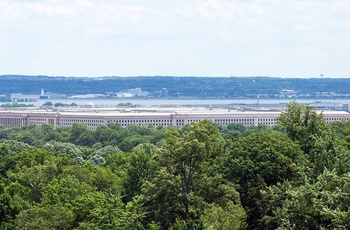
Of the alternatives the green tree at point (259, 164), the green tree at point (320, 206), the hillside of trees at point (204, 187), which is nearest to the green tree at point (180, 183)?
the hillside of trees at point (204, 187)

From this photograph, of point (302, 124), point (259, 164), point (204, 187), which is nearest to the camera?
point (204, 187)

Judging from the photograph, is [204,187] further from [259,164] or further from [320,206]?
[320,206]

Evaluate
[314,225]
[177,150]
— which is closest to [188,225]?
[177,150]

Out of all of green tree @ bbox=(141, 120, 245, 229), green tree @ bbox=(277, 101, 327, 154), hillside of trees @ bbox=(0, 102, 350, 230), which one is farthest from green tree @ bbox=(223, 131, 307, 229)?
green tree @ bbox=(141, 120, 245, 229)

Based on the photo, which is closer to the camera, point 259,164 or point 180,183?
point 180,183

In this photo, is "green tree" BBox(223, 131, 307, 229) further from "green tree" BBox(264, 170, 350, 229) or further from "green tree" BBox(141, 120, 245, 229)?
"green tree" BBox(264, 170, 350, 229)

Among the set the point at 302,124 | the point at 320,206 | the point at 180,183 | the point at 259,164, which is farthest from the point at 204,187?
the point at 302,124

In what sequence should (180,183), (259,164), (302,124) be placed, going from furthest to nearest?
(302,124)
(259,164)
(180,183)

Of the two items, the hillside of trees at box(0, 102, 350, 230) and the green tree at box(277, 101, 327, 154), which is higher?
the green tree at box(277, 101, 327, 154)

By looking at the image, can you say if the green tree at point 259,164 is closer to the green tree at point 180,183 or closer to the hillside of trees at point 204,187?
the hillside of trees at point 204,187
